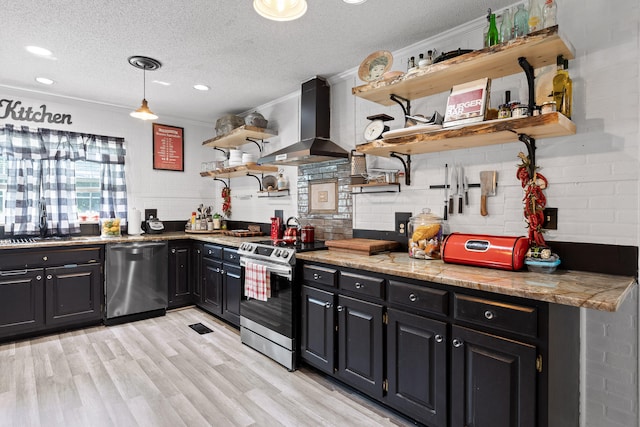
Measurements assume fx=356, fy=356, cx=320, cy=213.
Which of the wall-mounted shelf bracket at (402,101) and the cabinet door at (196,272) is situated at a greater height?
the wall-mounted shelf bracket at (402,101)

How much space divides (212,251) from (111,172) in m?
1.77

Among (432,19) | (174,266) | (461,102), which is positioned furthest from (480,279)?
(174,266)

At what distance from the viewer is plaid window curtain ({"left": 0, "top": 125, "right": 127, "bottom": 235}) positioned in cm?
385

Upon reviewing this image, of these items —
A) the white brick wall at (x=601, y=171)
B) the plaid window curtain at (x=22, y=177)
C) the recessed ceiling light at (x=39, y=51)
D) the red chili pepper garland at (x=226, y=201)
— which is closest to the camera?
the white brick wall at (x=601, y=171)

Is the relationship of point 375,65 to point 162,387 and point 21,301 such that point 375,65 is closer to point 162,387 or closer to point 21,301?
point 162,387

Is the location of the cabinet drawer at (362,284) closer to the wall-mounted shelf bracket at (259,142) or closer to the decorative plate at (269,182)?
the decorative plate at (269,182)

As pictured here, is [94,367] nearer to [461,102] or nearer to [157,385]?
[157,385]

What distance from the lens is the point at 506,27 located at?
→ 2.08 m

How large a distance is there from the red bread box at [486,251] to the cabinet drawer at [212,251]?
8.15 ft

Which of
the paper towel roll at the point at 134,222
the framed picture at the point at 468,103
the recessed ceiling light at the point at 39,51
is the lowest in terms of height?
the paper towel roll at the point at 134,222

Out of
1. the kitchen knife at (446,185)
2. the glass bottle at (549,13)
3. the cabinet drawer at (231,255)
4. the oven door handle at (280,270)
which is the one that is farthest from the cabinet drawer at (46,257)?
the glass bottle at (549,13)

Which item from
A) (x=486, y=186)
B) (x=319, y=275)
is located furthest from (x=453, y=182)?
(x=319, y=275)

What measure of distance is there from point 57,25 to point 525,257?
3.42 meters

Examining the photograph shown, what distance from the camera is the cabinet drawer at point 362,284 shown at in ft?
7.27
